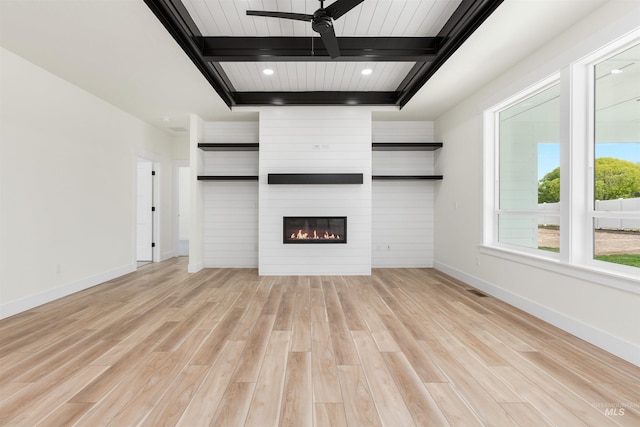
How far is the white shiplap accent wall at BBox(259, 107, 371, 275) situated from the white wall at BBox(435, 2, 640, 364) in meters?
1.35

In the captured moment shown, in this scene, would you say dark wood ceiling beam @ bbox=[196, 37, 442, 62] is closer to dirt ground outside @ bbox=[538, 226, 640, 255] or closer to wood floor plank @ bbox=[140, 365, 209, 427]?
dirt ground outside @ bbox=[538, 226, 640, 255]

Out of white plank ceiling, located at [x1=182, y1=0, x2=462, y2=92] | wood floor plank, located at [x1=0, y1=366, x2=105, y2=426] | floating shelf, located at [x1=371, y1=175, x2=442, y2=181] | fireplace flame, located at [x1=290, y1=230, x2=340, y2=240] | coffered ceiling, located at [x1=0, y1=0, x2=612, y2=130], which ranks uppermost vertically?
white plank ceiling, located at [x1=182, y1=0, x2=462, y2=92]

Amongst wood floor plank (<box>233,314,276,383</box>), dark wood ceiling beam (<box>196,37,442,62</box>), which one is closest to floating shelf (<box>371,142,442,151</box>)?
dark wood ceiling beam (<box>196,37,442,62</box>)

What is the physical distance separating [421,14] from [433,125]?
3.14m

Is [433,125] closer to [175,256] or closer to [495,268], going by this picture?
[495,268]

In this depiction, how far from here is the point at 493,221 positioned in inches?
165

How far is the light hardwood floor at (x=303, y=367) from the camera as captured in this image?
1.65 m

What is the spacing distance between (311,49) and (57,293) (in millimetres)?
4166

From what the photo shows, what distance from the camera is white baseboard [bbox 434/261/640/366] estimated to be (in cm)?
224

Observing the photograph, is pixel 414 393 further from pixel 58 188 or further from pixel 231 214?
pixel 231 214

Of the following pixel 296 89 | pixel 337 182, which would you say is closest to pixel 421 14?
pixel 296 89

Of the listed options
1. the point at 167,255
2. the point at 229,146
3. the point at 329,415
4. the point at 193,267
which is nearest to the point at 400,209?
the point at 229,146

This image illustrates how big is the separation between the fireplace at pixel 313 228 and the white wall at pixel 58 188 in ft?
8.89

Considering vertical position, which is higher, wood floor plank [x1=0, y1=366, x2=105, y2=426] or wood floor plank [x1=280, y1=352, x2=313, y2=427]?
wood floor plank [x1=280, y1=352, x2=313, y2=427]
